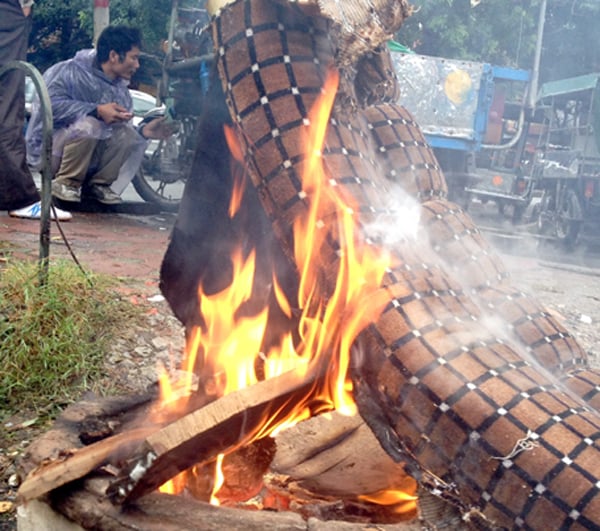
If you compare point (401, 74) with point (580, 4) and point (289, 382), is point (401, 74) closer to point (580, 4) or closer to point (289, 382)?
point (580, 4)

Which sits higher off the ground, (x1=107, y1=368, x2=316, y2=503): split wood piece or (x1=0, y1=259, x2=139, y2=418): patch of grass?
(x1=107, y1=368, x2=316, y2=503): split wood piece

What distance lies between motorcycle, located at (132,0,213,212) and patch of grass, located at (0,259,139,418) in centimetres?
409

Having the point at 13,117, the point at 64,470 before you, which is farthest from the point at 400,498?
the point at 13,117

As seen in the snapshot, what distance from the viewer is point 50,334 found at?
9.95 feet

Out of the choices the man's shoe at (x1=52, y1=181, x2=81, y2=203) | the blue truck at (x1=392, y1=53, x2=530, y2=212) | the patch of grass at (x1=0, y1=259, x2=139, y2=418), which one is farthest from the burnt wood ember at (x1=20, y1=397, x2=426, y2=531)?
the blue truck at (x1=392, y1=53, x2=530, y2=212)

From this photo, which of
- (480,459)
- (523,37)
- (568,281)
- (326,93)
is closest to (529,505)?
(480,459)

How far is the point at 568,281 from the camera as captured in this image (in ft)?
23.6

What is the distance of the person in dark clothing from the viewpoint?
5.29 metres

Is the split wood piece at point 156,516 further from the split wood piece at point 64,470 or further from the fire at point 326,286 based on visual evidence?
the fire at point 326,286

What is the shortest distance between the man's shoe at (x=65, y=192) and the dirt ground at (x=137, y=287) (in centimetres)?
21

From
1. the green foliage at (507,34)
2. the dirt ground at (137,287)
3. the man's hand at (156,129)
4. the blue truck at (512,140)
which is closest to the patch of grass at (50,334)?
the dirt ground at (137,287)

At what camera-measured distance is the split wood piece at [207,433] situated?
1313mm

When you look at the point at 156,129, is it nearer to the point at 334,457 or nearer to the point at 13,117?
the point at 13,117

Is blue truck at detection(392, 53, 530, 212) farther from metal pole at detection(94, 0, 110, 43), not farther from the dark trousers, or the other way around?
the dark trousers
